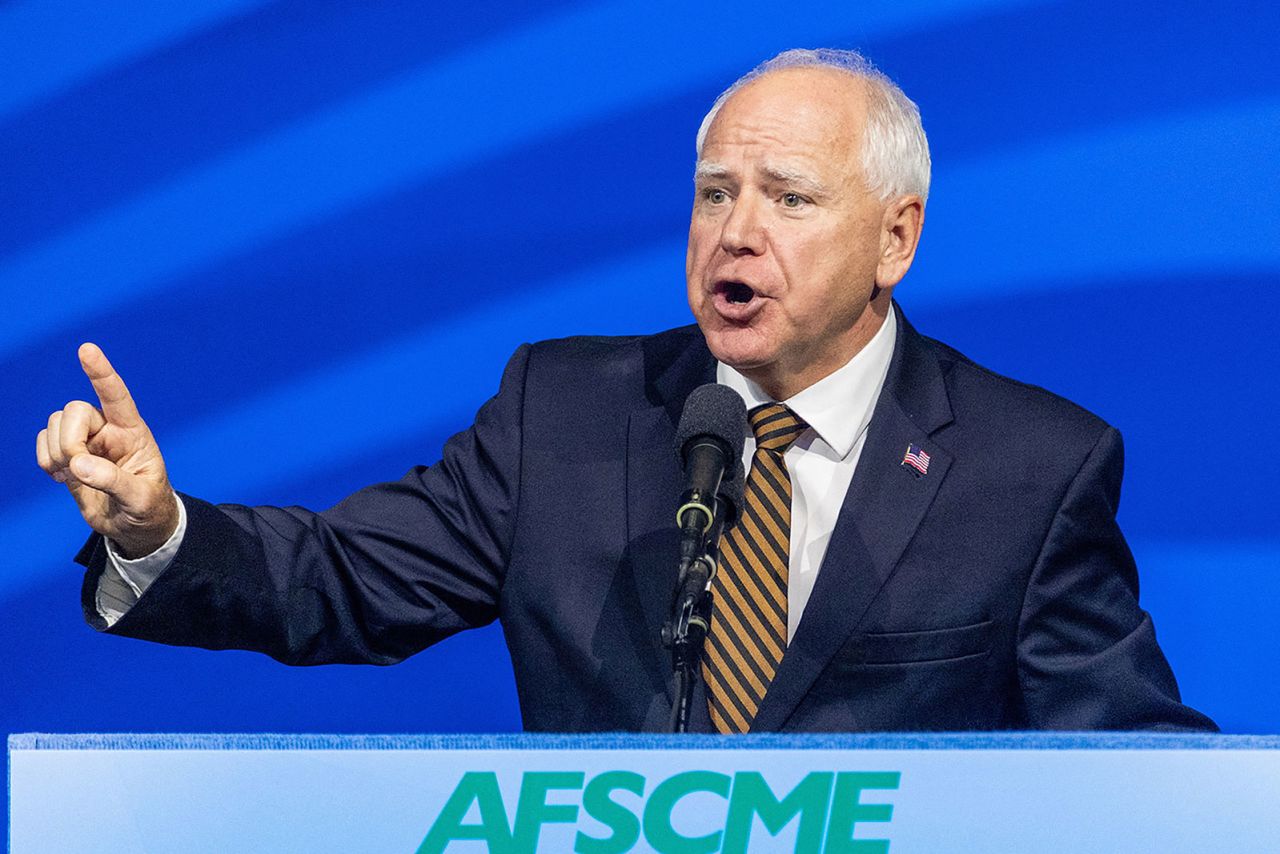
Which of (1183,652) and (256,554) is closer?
(256,554)

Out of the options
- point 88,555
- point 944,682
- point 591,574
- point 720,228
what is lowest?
point 944,682

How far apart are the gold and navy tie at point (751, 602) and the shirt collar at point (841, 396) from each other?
0.07m

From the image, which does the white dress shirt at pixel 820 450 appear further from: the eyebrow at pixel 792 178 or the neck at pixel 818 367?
the eyebrow at pixel 792 178

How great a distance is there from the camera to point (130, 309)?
263 cm

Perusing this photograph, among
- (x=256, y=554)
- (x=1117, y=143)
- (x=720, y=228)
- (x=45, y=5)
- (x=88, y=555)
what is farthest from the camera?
(x=45, y=5)

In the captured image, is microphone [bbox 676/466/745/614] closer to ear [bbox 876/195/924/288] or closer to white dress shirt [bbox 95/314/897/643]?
white dress shirt [bbox 95/314/897/643]

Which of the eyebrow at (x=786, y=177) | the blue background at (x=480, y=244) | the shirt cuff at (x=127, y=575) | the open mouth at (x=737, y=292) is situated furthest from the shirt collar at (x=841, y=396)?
the shirt cuff at (x=127, y=575)

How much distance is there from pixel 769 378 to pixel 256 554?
24.8 inches

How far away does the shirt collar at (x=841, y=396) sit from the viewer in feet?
6.41

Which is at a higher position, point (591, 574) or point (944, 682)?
point (591, 574)

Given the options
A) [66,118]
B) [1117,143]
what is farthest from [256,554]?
[1117,143]

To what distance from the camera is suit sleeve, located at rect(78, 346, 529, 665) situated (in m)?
1.71

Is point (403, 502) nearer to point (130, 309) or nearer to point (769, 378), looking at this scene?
point (769, 378)

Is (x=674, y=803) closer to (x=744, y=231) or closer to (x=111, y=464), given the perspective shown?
(x=111, y=464)
